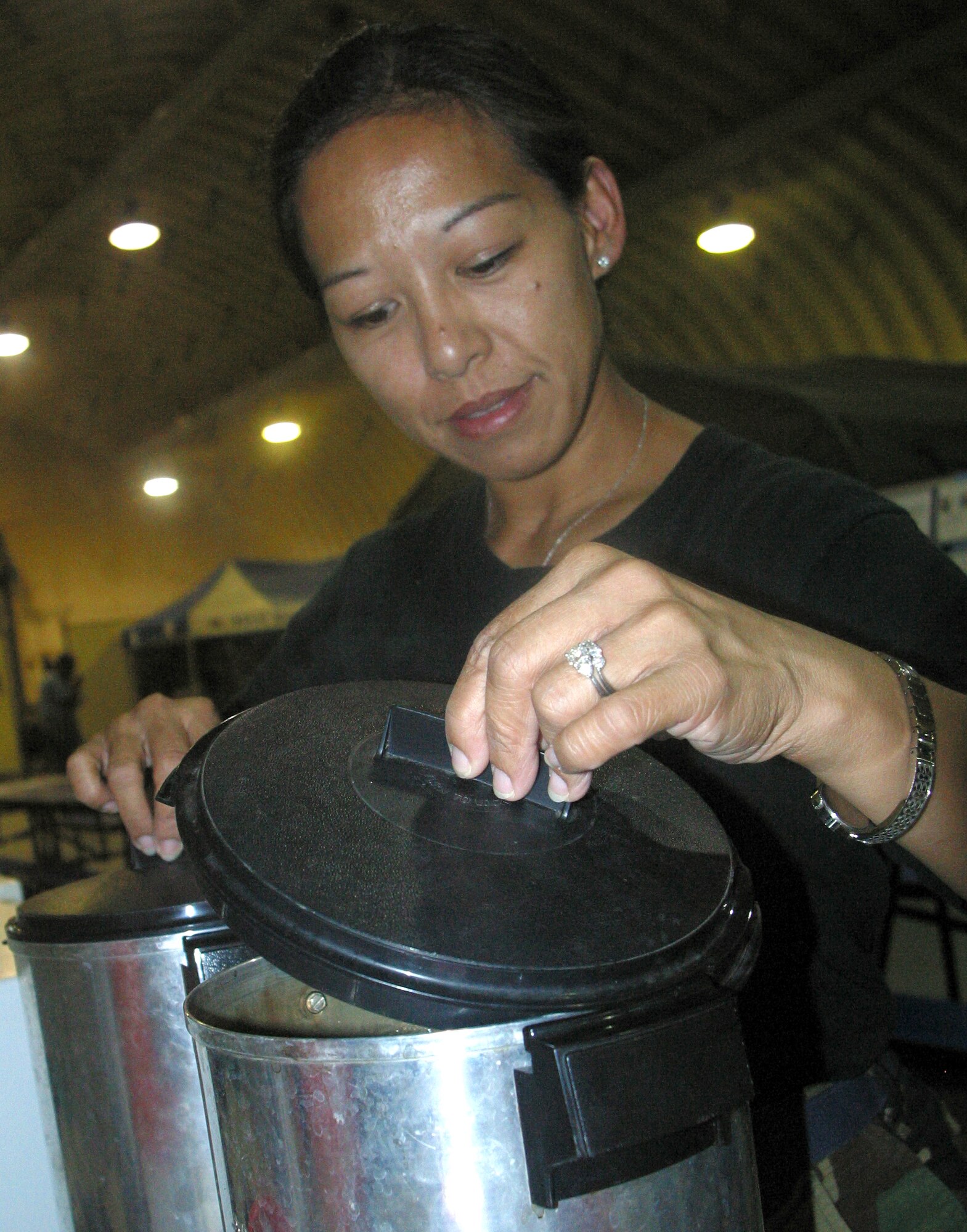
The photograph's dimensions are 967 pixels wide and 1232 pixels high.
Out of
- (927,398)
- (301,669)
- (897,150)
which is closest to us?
(301,669)

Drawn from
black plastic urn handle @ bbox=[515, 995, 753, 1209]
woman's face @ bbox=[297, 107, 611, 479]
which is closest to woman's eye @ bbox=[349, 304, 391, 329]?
woman's face @ bbox=[297, 107, 611, 479]

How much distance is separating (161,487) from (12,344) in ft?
2.07

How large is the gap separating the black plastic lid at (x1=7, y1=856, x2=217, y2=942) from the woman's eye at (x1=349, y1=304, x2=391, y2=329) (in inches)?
18.0

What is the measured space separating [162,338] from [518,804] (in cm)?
306

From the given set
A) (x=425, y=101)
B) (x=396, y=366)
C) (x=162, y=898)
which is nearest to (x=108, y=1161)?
(x=162, y=898)

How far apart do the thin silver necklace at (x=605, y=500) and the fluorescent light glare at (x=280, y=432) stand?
8.35ft

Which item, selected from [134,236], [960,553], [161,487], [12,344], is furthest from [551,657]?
[161,487]

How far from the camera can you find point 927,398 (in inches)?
94.8

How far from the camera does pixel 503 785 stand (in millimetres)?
408

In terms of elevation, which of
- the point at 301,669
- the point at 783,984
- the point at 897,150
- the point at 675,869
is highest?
the point at 897,150

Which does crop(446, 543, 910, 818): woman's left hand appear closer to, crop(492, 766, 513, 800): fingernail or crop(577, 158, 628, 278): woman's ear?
crop(492, 766, 513, 800): fingernail

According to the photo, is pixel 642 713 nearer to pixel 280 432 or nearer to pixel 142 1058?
pixel 142 1058

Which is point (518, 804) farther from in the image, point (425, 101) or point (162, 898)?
point (425, 101)

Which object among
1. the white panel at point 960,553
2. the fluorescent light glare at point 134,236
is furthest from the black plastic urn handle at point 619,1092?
the fluorescent light glare at point 134,236
